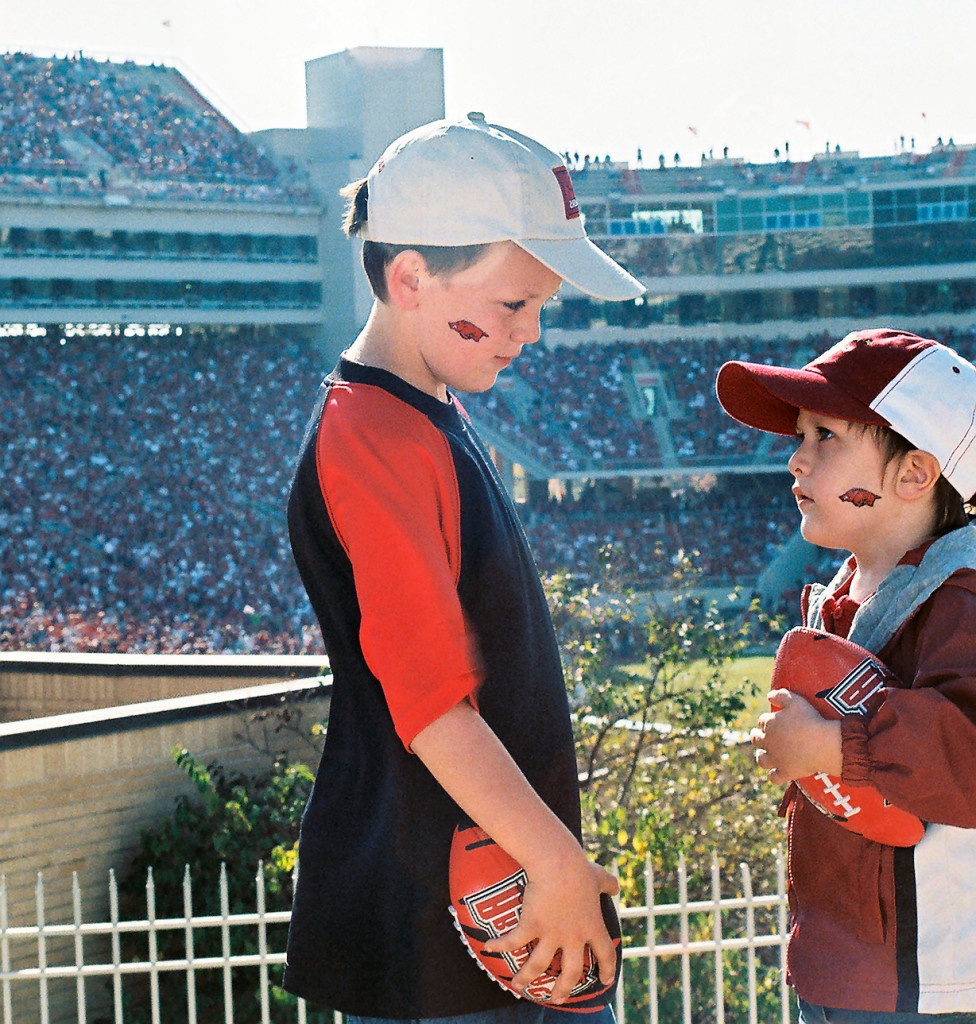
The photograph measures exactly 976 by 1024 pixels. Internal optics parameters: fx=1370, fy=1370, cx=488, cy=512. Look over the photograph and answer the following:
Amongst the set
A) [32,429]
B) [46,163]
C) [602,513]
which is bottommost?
[602,513]

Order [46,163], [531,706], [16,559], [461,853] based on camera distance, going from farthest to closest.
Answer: [46,163]
[16,559]
[531,706]
[461,853]

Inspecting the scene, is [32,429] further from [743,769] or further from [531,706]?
[531,706]

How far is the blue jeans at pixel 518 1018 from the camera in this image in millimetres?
1730

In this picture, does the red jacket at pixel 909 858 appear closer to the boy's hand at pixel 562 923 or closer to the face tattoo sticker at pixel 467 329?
the boy's hand at pixel 562 923

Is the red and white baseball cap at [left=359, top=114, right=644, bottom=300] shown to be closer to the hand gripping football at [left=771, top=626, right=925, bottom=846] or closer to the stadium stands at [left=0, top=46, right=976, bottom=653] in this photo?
the hand gripping football at [left=771, top=626, right=925, bottom=846]

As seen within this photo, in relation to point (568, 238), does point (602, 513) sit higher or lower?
lower

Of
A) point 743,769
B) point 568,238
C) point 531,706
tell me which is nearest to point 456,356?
point 568,238

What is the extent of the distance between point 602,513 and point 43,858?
77.9 feet

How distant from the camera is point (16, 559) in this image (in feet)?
71.6

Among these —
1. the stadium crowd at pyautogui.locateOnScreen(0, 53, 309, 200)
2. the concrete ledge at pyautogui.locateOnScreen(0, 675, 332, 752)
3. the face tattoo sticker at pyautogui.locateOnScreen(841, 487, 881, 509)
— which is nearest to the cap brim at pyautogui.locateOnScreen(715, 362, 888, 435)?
the face tattoo sticker at pyautogui.locateOnScreen(841, 487, 881, 509)

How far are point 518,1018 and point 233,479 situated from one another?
2607cm

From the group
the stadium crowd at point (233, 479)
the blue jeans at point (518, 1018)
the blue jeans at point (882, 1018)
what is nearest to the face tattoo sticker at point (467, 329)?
the blue jeans at point (518, 1018)

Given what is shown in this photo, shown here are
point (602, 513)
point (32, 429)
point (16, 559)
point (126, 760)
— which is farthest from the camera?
point (602, 513)

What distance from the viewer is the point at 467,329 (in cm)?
180
